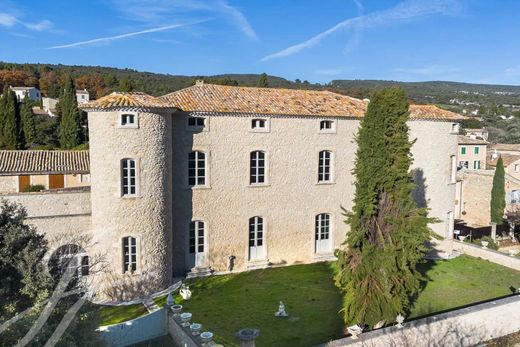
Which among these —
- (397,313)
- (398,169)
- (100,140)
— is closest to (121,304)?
(100,140)

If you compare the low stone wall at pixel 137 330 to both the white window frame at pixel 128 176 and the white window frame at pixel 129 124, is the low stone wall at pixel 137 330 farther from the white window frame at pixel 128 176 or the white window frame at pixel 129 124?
the white window frame at pixel 129 124

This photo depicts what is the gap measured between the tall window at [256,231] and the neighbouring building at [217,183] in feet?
0.18

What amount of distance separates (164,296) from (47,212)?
234 inches

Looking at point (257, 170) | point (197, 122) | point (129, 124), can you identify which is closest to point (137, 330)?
point (129, 124)

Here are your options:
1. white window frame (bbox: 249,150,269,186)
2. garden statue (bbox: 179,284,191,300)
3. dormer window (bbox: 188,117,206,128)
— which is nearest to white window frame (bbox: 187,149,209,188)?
dormer window (bbox: 188,117,206,128)

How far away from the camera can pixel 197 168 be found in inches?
832

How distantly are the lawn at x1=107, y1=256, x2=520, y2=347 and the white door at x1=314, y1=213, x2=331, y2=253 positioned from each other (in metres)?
1.07

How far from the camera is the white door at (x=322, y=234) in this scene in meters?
24.2

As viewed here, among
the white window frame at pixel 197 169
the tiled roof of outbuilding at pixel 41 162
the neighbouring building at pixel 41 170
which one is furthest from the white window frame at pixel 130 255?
the tiled roof of outbuilding at pixel 41 162

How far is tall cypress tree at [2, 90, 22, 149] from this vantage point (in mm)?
47875

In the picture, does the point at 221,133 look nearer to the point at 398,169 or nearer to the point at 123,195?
the point at 123,195

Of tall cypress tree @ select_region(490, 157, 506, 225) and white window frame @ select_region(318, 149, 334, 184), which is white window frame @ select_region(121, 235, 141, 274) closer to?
white window frame @ select_region(318, 149, 334, 184)

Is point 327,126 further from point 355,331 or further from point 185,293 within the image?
point 355,331

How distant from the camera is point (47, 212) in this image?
1820 cm
